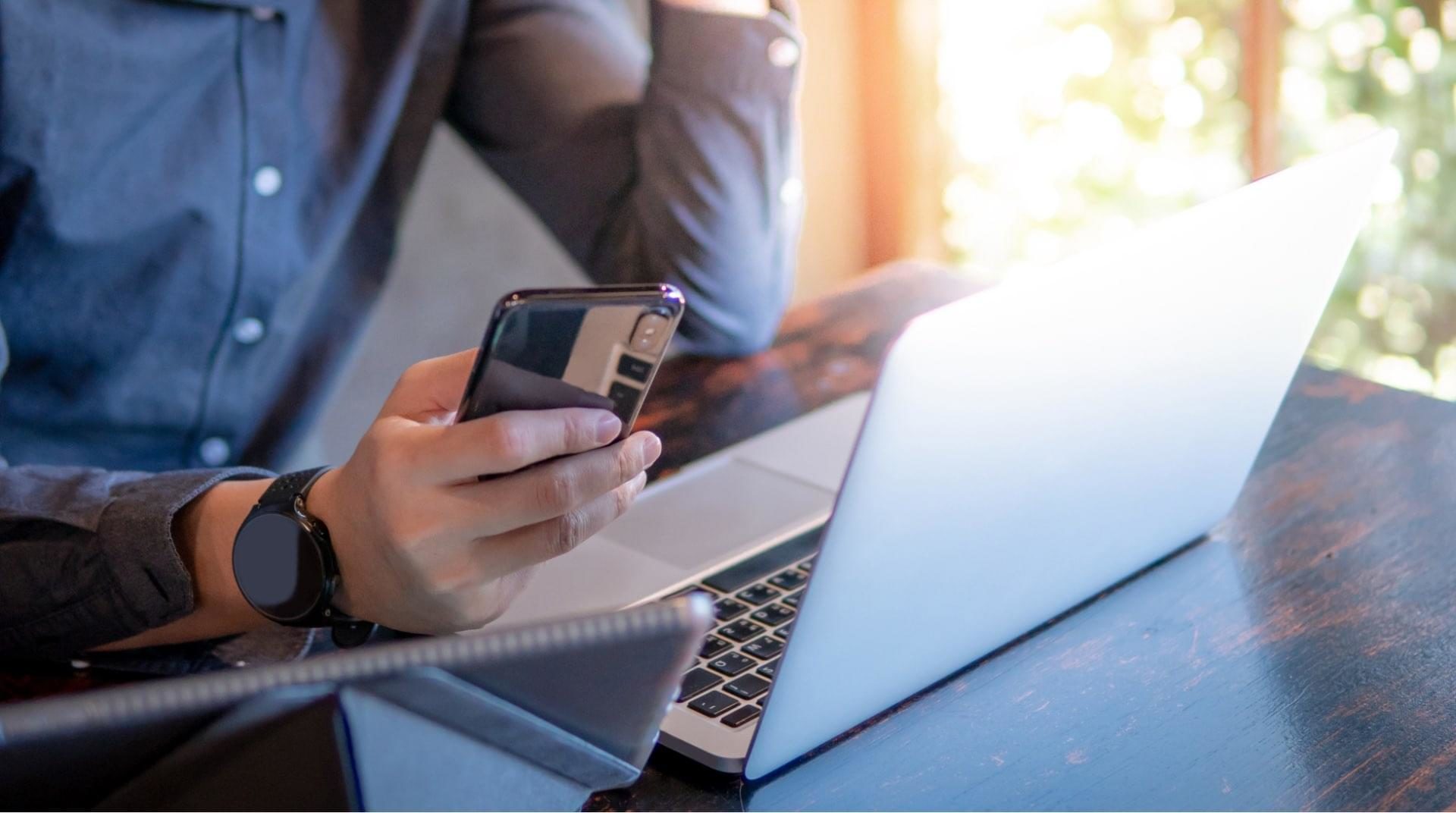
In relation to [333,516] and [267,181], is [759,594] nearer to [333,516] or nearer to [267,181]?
[333,516]

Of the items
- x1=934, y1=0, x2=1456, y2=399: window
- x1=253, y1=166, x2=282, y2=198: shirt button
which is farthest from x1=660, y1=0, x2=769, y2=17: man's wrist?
x1=934, y1=0, x2=1456, y2=399: window

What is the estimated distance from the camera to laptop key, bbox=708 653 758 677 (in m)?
0.67

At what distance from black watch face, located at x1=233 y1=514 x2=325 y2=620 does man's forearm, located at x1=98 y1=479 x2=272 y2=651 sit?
0.09 feet

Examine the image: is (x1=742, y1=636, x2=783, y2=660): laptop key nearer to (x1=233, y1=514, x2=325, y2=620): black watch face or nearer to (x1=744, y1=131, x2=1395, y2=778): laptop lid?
(x1=744, y1=131, x2=1395, y2=778): laptop lid

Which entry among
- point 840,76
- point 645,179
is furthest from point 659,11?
point 840,76

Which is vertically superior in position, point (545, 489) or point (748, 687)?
point (545, 489)

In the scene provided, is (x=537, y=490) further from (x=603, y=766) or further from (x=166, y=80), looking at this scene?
(x=166, y=80)

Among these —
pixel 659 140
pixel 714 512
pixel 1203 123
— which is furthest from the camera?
pixel 1203 123

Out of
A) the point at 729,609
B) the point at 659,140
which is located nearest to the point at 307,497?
the point at 729,609

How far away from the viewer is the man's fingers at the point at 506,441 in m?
0.58

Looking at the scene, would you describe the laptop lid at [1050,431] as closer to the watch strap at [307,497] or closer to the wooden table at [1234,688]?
the wooden table at [1234,688]

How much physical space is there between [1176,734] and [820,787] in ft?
0.55

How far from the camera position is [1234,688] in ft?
2.14

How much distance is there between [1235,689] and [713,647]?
0.26 meters
